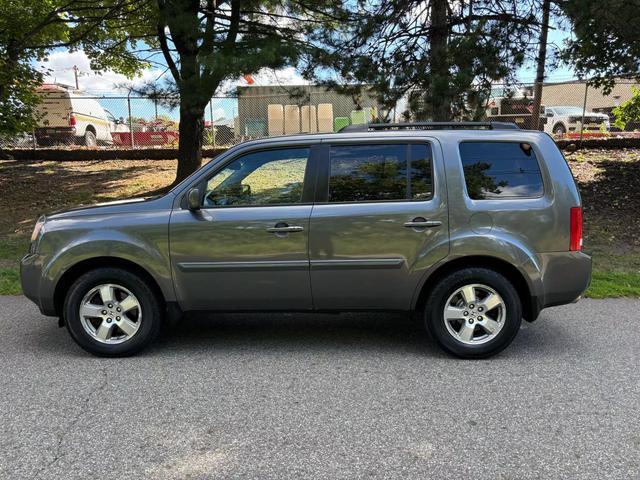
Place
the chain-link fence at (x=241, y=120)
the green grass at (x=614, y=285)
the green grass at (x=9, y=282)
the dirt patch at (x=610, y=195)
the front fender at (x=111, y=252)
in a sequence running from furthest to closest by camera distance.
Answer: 1. the chain-link fence at (x=241, y=120)
2. the dirt patch at (x=610, y=195)
3. the green grass at (x=9, y=282)
4. the green grass at (x=614, y=285)
5. the front fender at (x=111, y=252)

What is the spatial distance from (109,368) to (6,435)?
3.48 ft

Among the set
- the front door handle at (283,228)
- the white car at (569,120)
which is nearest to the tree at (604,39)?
the front door handle at (283,228)

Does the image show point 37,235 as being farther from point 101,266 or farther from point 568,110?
point 568,110

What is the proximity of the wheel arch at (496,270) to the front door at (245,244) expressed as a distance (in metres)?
0.98

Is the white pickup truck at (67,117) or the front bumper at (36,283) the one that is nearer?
the front bumper at (36,283)

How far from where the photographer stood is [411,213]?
4.34 meters

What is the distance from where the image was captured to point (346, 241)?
4.36 m

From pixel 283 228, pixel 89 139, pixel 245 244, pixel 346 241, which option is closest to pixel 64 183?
pixel 89 139

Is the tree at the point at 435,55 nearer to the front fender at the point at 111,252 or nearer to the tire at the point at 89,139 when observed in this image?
Answer: the front fender at the point at 111,252

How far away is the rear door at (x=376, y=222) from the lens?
4332 millimetres

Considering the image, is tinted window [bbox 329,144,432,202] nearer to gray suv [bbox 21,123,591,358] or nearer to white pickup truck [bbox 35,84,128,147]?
gray suv [bbox 21,123,591,358]

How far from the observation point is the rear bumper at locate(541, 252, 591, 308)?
4.31 m

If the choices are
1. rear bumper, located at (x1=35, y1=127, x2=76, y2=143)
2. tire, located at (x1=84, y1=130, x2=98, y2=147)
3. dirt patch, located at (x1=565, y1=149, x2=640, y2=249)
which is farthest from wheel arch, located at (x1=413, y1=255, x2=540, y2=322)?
tire, located at (x1=84, y1=130, x2=98, y2=147)

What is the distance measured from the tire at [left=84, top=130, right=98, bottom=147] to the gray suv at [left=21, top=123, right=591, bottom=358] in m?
16.1
